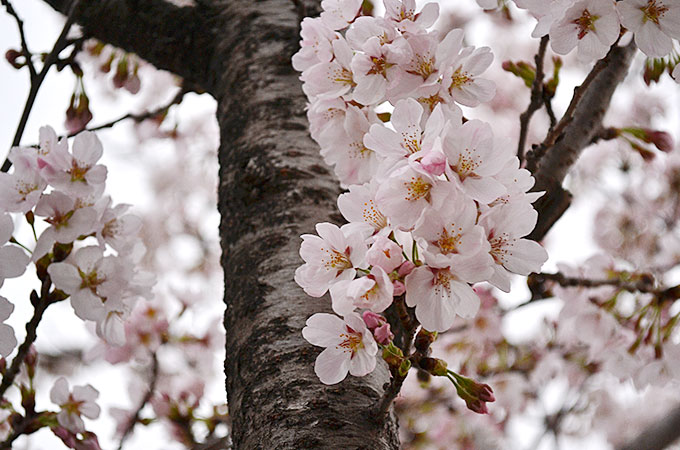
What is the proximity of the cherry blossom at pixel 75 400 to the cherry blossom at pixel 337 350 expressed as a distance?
2.23 ft

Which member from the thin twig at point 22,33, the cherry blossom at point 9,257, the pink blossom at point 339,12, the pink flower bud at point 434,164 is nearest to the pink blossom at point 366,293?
the pink flower bud at point 434,164

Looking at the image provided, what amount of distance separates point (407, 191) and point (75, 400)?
0.89 meters

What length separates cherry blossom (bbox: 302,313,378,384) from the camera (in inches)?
27.3

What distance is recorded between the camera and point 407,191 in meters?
0.63

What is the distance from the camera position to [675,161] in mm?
4012

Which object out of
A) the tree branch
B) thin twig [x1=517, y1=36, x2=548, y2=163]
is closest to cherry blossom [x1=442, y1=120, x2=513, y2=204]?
thin twig [x1=517, y1=36, x2=548, y2=163]

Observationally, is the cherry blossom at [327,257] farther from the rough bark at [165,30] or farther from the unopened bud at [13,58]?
the unopened bud at [13,58]

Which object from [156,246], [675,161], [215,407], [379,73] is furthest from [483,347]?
[156,246]

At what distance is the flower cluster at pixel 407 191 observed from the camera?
2.08 feet

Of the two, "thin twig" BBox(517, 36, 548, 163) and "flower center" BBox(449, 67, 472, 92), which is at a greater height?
"thin twig" BBox(517, 36, 548, 163)

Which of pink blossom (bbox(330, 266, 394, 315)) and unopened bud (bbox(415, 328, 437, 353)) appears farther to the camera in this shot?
unopened bud (bbox(415, 328, 437, 353))

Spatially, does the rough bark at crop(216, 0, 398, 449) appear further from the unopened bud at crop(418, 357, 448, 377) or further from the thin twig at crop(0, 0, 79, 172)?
the thin twig at crop(0, 0, 79, 172)

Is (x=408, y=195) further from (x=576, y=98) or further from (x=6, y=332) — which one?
(x=6, y=332)

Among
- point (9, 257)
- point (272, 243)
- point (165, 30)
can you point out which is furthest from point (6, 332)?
point (165, 30)
